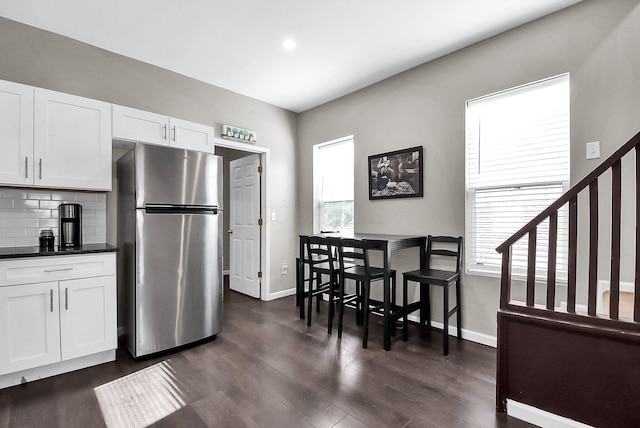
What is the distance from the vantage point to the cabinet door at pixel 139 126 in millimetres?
2812

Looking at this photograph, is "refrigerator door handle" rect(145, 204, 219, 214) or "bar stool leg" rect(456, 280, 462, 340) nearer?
"refrigerator door handle" rect(145, 204, 219, 214)

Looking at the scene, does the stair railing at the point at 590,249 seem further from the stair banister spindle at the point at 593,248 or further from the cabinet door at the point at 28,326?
the cabinet door at the point at 28,326

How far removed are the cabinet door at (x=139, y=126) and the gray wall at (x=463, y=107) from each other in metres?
2.08

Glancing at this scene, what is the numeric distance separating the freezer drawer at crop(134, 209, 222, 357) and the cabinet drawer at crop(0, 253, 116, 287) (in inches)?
10.2

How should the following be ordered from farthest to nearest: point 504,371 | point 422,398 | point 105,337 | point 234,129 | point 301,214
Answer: point 301,214 → point 234,129 → point 105,337 → point 422,398 → point 504,371

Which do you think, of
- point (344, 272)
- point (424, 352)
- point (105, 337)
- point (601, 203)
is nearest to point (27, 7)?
point (105, 337)

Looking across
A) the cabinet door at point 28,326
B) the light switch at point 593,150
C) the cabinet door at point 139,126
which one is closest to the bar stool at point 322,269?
the cabinet door at point 139,126

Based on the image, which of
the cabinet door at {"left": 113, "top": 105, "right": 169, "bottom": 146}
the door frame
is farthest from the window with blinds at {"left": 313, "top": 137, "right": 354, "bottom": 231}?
the cabinet door at {"left": 113, "top": 105, "right": 169, "bottom": 146}

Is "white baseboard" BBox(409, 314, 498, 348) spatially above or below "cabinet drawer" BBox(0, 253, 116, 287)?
below

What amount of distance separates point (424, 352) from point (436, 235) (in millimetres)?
1159

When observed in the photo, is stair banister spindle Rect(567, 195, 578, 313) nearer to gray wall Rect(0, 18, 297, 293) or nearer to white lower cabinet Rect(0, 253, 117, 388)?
white lower cabinet Rect(0, 253, 117, 388)

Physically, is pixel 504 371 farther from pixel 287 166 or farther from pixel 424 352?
pixel 287 166

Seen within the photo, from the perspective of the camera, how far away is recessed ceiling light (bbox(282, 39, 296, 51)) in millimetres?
2826

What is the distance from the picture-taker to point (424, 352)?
2.64 meters
